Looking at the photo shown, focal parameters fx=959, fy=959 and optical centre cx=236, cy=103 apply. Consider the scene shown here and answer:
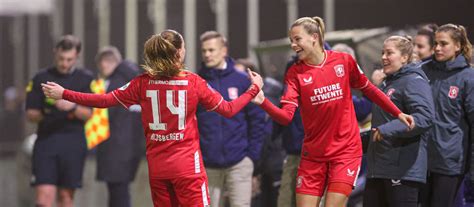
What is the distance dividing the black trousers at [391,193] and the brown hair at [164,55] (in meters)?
1.43

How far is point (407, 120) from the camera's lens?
5.45 m

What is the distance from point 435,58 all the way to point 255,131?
1.51 meters

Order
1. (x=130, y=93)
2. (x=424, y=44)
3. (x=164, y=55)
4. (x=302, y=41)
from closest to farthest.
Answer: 1. (x=164, y=55)
2. (x=130, y=93)
3. (x=302, y=41)
4. (x=424, y=44)

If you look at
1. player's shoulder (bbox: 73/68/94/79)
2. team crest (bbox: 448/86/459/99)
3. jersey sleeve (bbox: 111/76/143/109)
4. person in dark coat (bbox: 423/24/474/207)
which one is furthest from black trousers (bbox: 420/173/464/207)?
player's shoulder (bbox: 73/68/94/79)

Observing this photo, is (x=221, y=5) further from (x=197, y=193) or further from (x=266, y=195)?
(x=197, y=193)

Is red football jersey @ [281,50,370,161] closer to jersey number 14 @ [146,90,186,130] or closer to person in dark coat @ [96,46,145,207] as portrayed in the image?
jersey number 14 @ [146,90,186,130]

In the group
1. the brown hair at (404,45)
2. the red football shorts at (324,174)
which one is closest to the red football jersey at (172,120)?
the red football shorts at (324,174)

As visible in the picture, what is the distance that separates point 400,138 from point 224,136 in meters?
1.52

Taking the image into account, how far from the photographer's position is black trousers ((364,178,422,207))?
18.5 feet

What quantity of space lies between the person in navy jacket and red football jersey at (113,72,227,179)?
4.82 feet

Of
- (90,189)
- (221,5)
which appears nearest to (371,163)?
(90,189)

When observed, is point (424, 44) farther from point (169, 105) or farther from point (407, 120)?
point (169, 105)

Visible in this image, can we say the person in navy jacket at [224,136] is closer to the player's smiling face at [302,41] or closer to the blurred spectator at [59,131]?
the blurred spectator at [59,131]

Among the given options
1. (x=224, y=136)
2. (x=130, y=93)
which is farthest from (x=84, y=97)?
(x=224, y=136)
